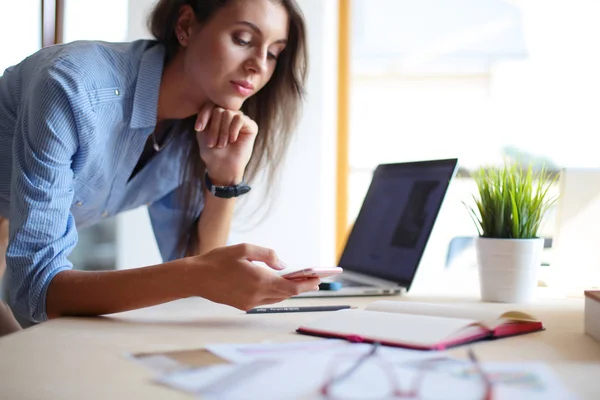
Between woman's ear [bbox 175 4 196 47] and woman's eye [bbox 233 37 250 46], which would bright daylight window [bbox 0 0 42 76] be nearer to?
woman's ear [bbox 175 4 196 47]

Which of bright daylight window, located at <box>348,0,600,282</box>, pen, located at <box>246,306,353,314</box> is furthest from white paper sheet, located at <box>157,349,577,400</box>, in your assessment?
bright daylight window, located at <box>348,0,600,282</box>

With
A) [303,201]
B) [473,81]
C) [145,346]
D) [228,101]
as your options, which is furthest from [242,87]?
[473,81]

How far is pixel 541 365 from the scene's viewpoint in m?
0.61

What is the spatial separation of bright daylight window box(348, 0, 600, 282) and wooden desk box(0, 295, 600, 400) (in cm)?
282

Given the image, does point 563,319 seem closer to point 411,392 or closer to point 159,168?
point 411,392

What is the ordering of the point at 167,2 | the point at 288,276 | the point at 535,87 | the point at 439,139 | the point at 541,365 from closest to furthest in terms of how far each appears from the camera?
the point at 541,365 → the point at 288,276 → the point at 167,2 → the point at 535,87 → the point at 439,139

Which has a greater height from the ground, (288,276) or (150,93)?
(150,93)

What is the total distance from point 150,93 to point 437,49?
3.66 meters

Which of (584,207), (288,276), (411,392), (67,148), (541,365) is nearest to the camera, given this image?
(411,392)

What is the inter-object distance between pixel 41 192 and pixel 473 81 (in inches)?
169

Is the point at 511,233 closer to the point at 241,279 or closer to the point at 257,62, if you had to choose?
the point at 241,279

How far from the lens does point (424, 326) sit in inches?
28.7

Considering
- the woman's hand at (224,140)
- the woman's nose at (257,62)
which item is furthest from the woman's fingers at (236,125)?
the woman's nose at (257,62)

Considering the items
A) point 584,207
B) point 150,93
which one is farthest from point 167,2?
point 584,207
